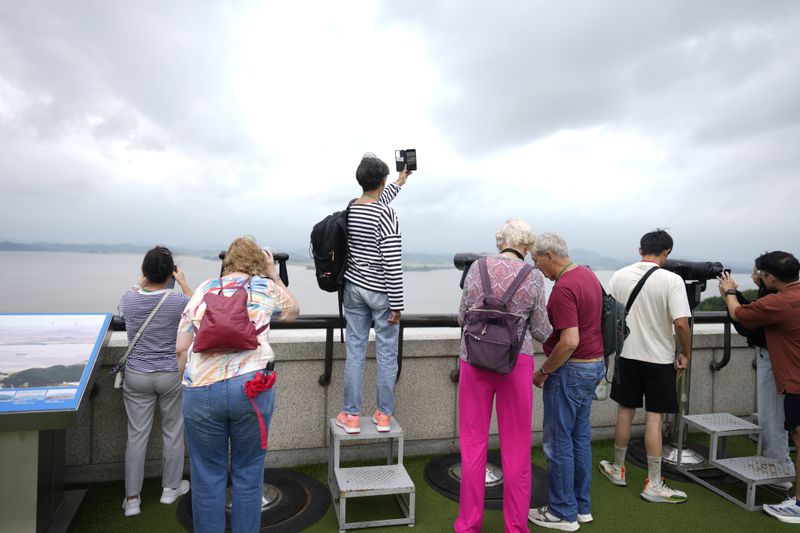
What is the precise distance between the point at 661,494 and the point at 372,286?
2824 mm

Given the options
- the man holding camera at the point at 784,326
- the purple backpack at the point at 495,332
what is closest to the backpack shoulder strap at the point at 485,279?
the purple backpack at the point at 495,332

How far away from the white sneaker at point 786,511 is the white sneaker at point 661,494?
0.56 metres

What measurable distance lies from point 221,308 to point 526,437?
1.98 meters

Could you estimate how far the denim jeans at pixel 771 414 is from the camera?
4504 millimetres

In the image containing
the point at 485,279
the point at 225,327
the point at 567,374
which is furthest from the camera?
the point at 567,374

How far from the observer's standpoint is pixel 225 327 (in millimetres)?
2619

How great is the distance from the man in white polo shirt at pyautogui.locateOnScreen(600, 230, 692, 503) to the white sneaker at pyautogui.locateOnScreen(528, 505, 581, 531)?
917 millimetres

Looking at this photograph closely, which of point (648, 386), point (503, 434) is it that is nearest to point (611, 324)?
point (648, 386)

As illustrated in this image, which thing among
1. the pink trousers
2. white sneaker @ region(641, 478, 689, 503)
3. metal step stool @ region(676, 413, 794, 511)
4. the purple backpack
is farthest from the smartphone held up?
metal step stool @ region(676, 413, 794, 511)

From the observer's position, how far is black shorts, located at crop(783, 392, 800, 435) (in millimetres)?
3969

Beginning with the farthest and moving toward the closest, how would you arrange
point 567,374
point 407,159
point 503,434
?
point 407,159
point 567,374
point 503,434

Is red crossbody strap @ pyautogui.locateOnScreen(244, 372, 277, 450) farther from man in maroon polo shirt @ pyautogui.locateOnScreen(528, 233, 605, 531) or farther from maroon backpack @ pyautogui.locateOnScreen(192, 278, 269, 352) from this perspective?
man in maroon polo shirt @ pyautogui.locateOnScreen(528, 233, 605, 531)

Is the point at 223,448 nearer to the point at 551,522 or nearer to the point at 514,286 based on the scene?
the point at 514,286

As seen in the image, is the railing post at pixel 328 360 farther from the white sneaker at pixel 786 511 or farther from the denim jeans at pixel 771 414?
the denim jeans at pixel 771 414
